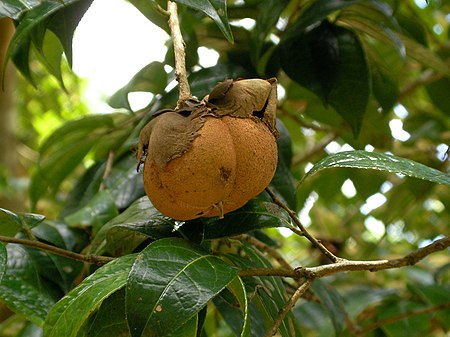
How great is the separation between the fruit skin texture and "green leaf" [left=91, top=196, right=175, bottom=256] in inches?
2.3

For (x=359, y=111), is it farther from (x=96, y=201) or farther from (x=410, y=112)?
(x=410, y=112)

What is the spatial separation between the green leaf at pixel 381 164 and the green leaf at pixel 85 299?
188 mm

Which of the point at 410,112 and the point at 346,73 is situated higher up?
the point at 346,73

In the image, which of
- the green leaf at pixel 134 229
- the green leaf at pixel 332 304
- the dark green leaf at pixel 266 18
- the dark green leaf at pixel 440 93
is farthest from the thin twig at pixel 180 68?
the dark green leaf at pixel 440 93

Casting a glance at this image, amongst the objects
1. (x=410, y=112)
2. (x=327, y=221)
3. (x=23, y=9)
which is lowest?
(x=327, y=221)

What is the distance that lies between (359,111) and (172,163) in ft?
1.29

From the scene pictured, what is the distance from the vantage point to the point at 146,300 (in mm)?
486

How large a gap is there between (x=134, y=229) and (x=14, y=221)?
14 centimetres

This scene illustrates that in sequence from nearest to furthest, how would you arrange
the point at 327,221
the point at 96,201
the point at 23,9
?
the point at 23,9, the point at 96,201, the point at 327,221

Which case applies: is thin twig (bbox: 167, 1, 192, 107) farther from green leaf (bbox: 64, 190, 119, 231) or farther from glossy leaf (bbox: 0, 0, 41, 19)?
green leaf (bbox: 64, 190, 119, 231)

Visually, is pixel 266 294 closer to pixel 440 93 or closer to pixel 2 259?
pixel 2 259

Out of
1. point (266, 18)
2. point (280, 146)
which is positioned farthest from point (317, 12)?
point (280, 146)

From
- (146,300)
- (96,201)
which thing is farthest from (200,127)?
(96,201)

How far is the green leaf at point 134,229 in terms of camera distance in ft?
2.00
